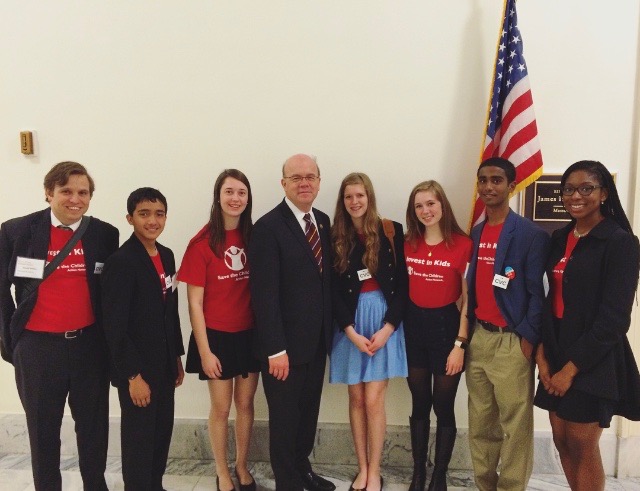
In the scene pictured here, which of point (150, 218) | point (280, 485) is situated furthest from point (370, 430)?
point (150, 218)

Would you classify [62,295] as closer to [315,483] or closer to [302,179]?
[302,179]

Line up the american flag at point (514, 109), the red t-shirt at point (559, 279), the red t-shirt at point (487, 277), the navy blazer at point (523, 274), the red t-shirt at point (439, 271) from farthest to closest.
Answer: the american flag at point (514, 109)
the red t-shirt at point (439, 271)
the red t-shirt at point (487, 277)
the navy blazer at point (523, 274)
the red t-shirt at point (559, 279)

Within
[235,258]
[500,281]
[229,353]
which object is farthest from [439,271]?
[229,353]

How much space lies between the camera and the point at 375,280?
2.40m

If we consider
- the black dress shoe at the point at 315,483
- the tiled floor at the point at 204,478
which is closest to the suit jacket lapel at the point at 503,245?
the tiled floor at the point at 204,478

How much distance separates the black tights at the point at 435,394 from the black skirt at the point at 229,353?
2.98 ft

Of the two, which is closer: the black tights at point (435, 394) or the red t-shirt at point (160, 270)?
the red t-shirt at point (160, 270)

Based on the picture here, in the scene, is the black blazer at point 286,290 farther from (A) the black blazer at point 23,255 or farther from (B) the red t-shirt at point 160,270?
(A) the black blazer at point 23,255

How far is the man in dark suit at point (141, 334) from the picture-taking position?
6.63 ft

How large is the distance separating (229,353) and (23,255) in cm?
109

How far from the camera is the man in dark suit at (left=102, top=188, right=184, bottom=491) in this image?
202cm

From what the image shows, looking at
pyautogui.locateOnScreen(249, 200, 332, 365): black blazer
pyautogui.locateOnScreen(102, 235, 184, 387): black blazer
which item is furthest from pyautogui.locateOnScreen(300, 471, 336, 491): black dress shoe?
pyautogui.locateOnScreen(102, 235, 184, 387): black blazer

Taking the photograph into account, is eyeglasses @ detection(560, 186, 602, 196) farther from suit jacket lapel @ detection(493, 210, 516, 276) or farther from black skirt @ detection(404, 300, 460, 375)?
black skirt @ detection(404, 300, 460, 375)

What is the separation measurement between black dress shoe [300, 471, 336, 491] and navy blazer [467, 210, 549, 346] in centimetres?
145
